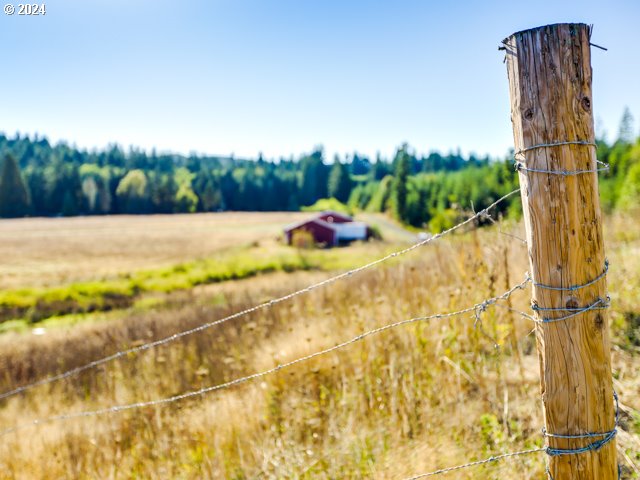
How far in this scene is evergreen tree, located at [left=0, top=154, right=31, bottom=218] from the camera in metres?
51.3

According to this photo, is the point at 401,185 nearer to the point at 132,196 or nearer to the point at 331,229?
the point at 331,229

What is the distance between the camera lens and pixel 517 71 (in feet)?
5.18

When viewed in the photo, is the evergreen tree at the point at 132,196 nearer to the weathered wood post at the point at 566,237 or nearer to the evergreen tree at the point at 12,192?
the evergreen tree at the point at 12,192

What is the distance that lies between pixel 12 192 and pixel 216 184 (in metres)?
33.2

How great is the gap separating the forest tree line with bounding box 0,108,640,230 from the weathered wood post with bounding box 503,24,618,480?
2630cm

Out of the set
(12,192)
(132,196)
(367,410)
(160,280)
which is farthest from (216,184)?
(367,410)

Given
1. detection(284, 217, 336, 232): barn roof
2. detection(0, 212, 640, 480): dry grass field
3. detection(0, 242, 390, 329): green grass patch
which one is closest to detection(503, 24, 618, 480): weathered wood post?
detection(0, 212, 640, 480): dry grass field

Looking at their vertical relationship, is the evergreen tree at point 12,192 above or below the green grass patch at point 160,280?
above

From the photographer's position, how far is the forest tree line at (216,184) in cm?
4509

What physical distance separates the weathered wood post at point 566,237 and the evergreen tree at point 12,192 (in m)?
59.2

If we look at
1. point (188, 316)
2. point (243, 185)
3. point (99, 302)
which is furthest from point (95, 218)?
point (188, 316)

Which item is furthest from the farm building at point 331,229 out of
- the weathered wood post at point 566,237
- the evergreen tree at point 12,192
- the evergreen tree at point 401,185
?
the weathered wood post at point 566,237

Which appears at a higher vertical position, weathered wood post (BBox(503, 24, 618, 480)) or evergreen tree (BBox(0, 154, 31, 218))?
evergreen tree (BBox(0, 154, 31, 218))

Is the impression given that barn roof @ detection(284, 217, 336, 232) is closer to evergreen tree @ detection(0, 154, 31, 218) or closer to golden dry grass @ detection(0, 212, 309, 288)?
golden dry grass @ detection(0, 212, 309, 288)
